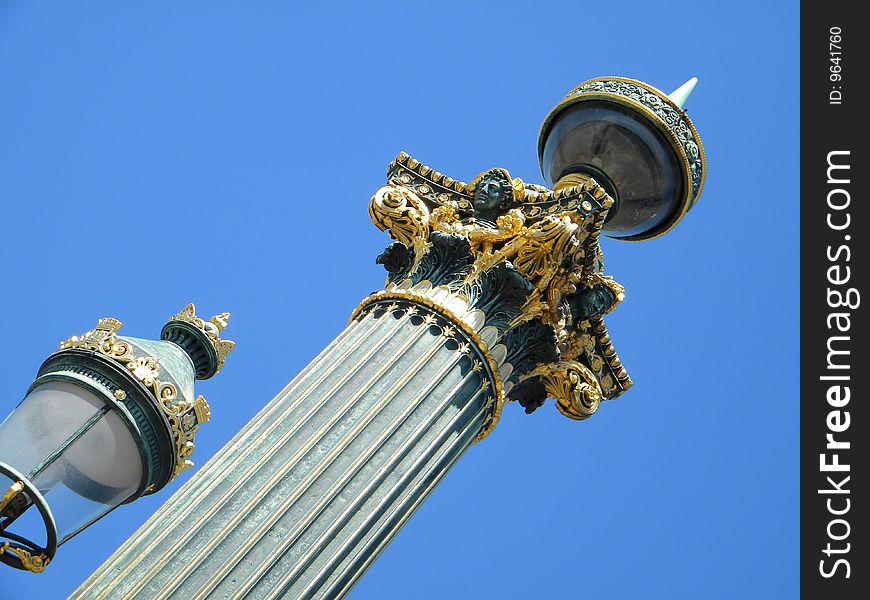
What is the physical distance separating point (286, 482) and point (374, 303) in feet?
12.7

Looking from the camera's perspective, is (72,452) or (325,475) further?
(72,452)

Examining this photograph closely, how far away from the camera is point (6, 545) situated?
45.3ft

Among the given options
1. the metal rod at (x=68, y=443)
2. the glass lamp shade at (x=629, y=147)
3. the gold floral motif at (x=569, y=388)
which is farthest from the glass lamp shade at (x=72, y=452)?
the glass lamp shade at (x=629, y=147)

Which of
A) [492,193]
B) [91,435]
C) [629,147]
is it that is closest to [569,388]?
[492,193]

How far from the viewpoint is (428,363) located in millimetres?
15773

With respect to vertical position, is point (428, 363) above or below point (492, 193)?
below

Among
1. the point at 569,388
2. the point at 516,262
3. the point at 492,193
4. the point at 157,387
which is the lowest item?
the point at 157,387

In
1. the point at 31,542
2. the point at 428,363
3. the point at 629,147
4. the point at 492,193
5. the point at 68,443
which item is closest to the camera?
the point at 31,542

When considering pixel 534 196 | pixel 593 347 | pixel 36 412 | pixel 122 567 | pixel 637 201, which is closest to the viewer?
pixel 122 567

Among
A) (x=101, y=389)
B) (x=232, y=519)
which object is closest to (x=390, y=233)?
(x=101, y=389)

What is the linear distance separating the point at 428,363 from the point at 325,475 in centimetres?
246

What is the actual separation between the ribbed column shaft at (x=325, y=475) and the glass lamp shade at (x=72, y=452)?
5.43ft

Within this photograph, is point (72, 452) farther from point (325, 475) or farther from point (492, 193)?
point (492, 193)

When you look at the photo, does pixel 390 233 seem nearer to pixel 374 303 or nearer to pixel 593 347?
pixel 374 303
